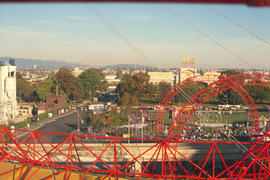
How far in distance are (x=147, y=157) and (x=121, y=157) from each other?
32.7 inches

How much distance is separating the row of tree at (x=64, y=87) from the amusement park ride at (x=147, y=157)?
1362 centimetres

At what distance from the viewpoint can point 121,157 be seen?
898cm

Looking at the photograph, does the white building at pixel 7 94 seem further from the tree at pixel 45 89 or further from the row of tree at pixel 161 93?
the row of tree at pixel 161 93

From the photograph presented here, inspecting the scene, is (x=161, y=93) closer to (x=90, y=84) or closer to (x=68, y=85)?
(x=90, y=84)

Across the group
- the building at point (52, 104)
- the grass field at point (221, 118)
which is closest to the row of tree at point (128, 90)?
the building at point (52, 104)

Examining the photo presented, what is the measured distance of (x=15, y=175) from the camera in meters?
5.57

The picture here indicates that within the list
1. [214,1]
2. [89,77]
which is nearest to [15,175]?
[214,1]

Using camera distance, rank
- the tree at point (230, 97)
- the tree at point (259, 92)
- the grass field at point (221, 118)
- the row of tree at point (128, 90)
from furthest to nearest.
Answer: the tree at point (259, 92) → the row of tree at point (128, 90) → the tree at point (230, 97) → the grass field at point (221, 118)

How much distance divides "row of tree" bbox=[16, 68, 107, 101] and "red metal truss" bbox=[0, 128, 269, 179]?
13.5 metres

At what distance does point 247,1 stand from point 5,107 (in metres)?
16.7

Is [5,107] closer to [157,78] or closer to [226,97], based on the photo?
[226,97]

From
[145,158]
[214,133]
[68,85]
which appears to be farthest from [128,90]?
[145,158]

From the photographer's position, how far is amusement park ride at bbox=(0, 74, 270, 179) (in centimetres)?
520

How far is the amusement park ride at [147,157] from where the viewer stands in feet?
17.1
